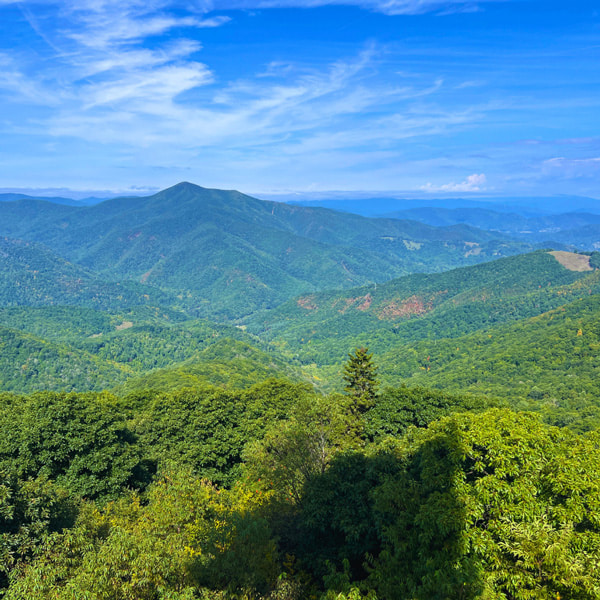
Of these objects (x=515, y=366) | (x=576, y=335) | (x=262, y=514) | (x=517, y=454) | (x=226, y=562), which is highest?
(x=517, y=454)

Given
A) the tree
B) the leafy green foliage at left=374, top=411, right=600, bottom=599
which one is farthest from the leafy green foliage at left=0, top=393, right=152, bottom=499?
the tree

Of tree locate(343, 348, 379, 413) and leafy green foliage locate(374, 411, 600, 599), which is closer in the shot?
leafy green foliage locate(374, 411, 600, 599)

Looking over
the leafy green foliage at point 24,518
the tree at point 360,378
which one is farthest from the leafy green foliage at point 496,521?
the tree at point 360,378

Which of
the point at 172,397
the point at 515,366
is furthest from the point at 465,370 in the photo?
the point at 172,397

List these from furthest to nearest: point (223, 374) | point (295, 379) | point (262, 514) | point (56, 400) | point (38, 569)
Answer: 1. point (295, 379)
2. point (223, 374)
3. point (56, 400)
4. point (262, 514)
5. point (38, 569)

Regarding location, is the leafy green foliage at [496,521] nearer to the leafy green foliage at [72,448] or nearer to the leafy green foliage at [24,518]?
the leafy green foliage at [24,518]

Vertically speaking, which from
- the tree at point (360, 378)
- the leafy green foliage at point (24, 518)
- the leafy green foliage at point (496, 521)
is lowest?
the tree at point (360, 378)

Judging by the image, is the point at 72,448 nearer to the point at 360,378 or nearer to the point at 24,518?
the point at 24,518

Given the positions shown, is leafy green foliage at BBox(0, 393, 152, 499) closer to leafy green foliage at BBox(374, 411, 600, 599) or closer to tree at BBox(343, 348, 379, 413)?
leafy green foliage at BBox(374, 411, 600, 599)

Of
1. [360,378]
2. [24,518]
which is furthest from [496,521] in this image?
[360,378]

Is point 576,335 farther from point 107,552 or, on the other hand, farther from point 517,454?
point 107,552

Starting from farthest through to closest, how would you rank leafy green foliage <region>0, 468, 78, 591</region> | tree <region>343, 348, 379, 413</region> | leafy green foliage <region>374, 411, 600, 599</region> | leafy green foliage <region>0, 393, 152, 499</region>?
1. tree <region>343, 348, 379, 413</region>
2. leafy green foliage <region>0, 393, 152, 499</region>
3. leafy green foliage <region>0, 468, 78, 591</region>
4. leafy green foliage <region>374, 411, 600, 599</region>
